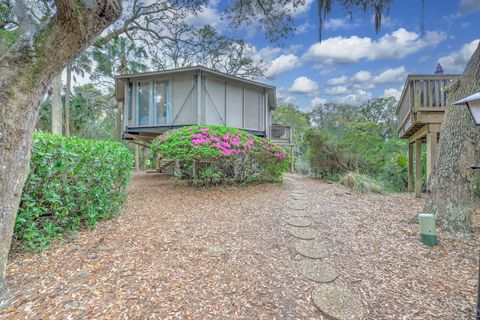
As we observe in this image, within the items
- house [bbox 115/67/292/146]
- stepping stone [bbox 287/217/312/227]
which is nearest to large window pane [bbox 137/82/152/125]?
house [bbox 115/67/292/146]

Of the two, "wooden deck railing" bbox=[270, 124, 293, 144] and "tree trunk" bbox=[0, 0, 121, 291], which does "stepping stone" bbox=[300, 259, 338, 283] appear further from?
"wooden deck railing" bbox=[270, 124, 293, 144]

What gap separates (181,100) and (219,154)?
13.9 feet

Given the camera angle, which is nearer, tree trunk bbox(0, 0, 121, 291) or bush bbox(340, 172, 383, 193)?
tree trunk bbox(0, 0, 121, 291)

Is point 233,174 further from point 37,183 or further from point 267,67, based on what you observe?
point 267,67

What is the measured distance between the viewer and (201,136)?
5.35m

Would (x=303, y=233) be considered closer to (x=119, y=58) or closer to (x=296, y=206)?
(x=296, y=206)

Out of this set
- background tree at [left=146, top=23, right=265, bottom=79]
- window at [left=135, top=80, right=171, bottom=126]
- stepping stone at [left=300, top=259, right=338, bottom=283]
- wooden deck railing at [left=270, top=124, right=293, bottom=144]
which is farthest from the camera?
wooden deck railing at [left=270, top=124, right=293, bottom=144]

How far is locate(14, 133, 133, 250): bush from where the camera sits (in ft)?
7.07

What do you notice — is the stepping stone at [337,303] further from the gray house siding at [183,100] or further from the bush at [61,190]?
the gray house siding at [183,100]

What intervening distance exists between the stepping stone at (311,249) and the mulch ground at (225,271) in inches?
3.4

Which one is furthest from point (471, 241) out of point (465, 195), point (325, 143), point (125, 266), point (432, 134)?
point (325, 143)

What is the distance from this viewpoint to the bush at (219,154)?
5.21 metres

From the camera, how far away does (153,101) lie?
8.69 meters

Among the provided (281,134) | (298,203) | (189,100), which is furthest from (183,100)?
(281,134)
